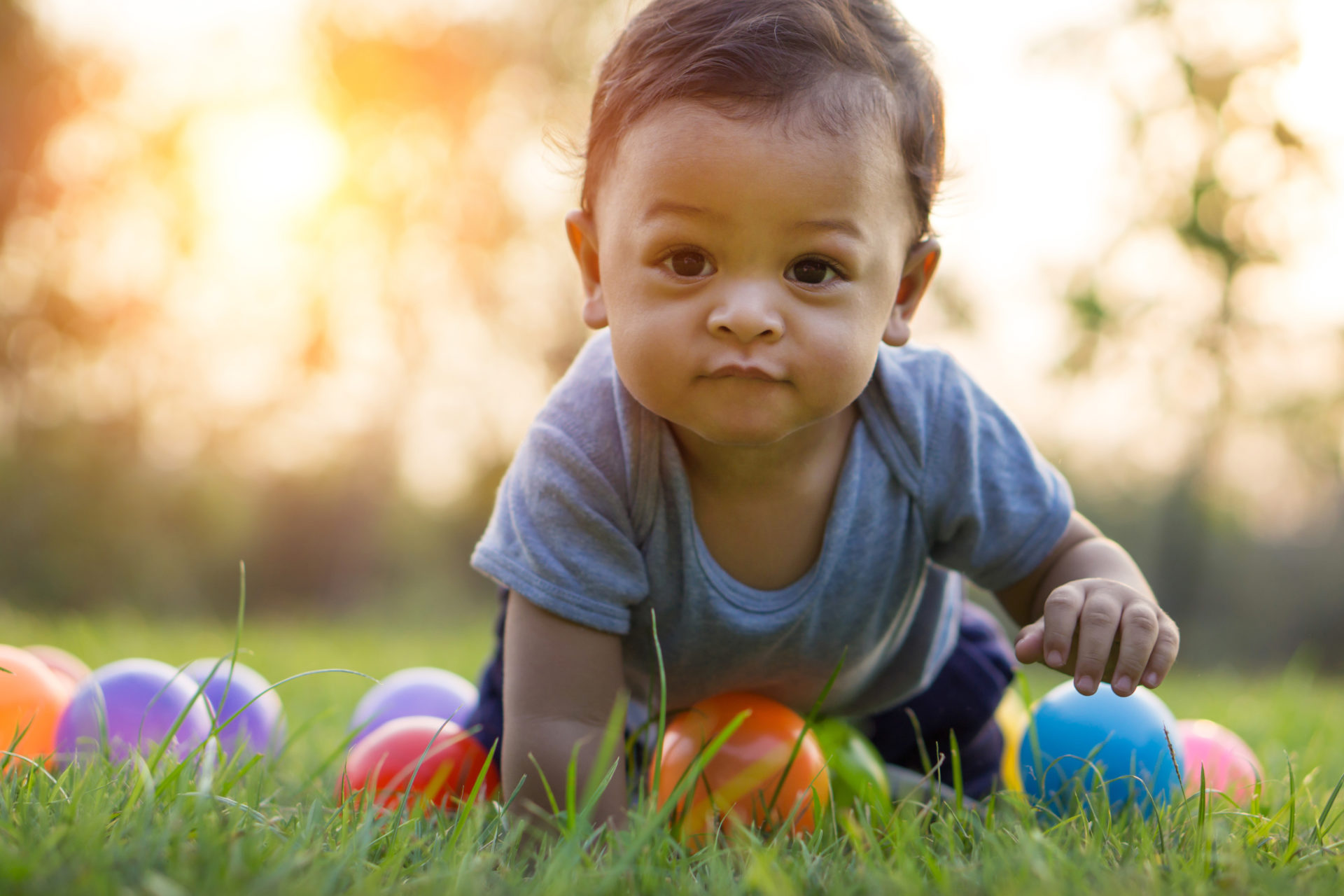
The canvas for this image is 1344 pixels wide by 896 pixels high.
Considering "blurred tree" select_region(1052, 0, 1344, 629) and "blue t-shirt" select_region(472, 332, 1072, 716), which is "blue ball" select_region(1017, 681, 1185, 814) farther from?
"blurred tree" select_region(1052, 0, 1344, 629)

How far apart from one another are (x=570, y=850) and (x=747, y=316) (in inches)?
29.1

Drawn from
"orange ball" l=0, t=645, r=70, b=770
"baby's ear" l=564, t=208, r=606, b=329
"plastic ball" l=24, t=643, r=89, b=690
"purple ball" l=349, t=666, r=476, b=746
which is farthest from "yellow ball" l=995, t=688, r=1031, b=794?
"plastic ball" l=24, t=643, r=89, b=690

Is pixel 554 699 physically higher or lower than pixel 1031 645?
lower

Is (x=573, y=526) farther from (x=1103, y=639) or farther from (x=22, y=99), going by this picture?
(x=22, y=99)

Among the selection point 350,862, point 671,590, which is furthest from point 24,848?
point 671,590

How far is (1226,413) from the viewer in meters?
9.62

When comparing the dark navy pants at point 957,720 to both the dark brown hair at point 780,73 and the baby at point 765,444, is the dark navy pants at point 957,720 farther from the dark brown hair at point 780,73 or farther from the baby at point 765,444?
the dark brown hair at point 780,73

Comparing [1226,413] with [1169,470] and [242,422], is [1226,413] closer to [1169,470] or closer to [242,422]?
[1169,470]

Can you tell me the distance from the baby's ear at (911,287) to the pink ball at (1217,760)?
3.23 feet

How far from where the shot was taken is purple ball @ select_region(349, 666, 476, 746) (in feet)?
8.13

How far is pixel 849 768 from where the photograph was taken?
1.79 m

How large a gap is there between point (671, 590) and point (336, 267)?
8.98 metres

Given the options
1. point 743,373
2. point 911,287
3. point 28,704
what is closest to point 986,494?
point 911,287

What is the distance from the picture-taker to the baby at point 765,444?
1465mm
